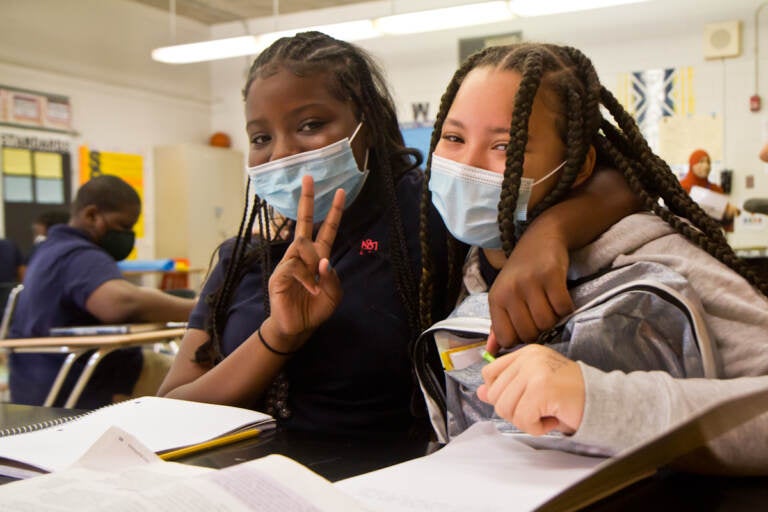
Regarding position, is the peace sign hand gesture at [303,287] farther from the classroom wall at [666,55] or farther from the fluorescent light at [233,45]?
the fluorescent light at [233,45]

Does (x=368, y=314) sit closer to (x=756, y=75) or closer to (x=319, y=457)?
(x=319, y=457)

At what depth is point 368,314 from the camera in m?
1.20

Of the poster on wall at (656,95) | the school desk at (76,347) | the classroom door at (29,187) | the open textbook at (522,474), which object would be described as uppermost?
the poster on wall at (656,95)

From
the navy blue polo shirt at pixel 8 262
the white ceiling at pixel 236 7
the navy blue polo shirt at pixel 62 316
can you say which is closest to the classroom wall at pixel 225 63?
the white ceiling at pixel 236 7

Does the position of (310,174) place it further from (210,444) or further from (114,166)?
(114,166)

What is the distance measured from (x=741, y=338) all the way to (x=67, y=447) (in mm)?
746

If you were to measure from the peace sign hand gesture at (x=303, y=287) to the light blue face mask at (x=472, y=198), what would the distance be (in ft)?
0.64

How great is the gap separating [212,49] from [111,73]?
1.55 meters

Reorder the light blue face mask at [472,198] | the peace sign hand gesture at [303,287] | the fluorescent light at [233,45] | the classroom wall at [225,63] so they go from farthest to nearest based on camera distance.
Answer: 1. the classroom wall at [225,63]
2. the fluorescent light at [233,45]
3. the peace sign hand gesture at [303,287]
4. the light blue face mask at [472,198]

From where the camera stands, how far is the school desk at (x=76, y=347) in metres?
2.33

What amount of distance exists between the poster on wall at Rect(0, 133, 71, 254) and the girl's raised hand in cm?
637

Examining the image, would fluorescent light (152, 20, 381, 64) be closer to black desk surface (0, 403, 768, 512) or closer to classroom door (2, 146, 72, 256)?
classroom door (2, 146, 72, 256)

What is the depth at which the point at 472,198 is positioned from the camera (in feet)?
3.16

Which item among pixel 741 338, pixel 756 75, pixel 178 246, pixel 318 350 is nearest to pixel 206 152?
pixel 178 246
